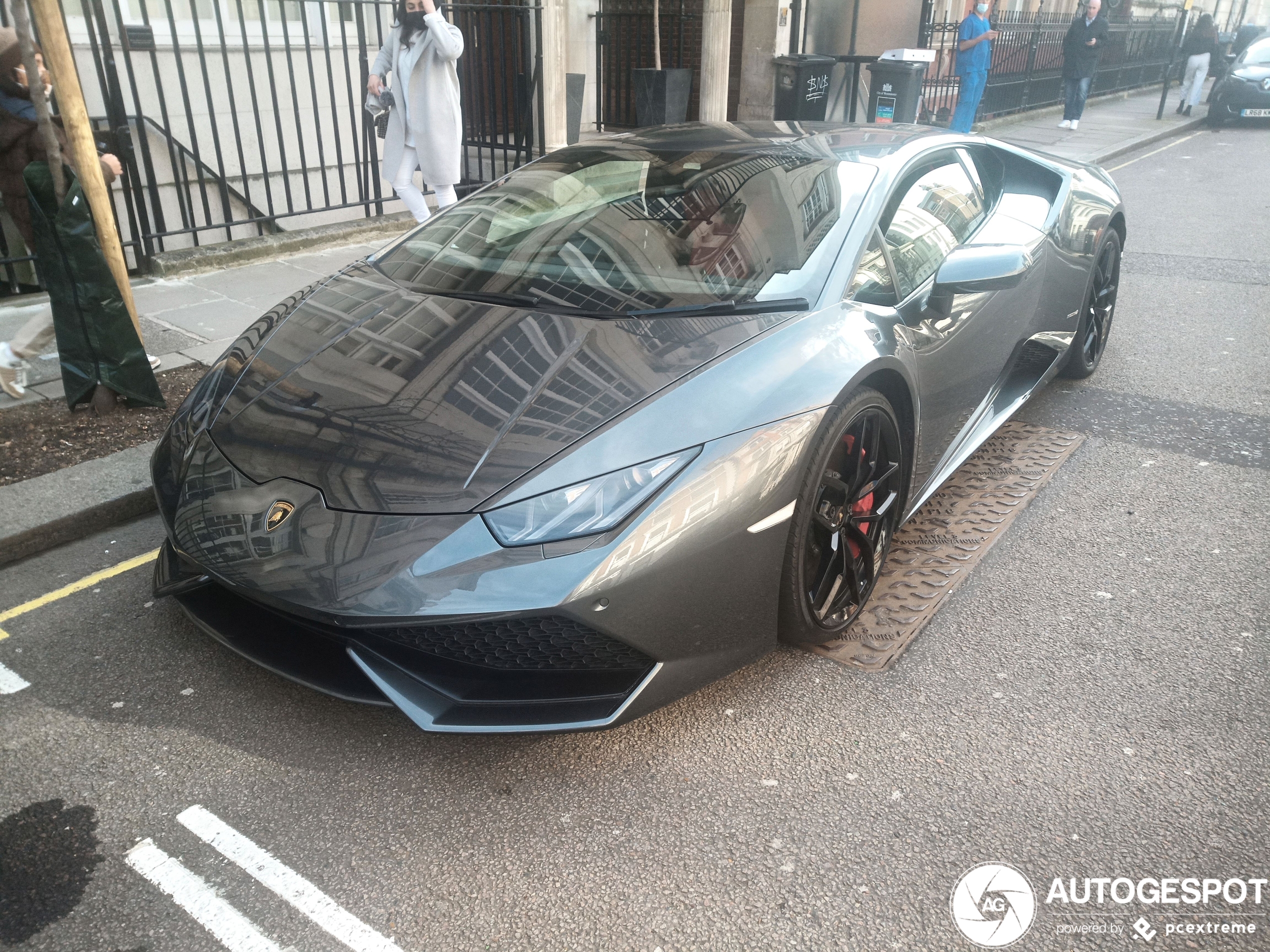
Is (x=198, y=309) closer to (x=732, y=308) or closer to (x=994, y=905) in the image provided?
(x=732, y=308)

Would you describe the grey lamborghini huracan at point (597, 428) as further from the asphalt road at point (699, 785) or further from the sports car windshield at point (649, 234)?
the asphalt road at point (699, 785)

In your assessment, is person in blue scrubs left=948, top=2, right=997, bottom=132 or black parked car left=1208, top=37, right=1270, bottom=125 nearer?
person in blue scrubs left=948, top=2, right=997, bottom=132

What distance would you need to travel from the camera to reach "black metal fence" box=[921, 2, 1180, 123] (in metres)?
14.7

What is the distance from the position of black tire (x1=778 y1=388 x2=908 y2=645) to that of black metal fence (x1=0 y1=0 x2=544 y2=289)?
5374 millimetres

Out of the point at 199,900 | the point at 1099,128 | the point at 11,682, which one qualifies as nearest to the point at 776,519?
the point at 199,900

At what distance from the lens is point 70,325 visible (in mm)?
4047

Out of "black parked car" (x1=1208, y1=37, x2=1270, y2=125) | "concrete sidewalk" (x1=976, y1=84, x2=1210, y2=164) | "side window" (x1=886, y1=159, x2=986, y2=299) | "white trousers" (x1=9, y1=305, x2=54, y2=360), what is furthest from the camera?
"black parked car" (x1=1208, y1=37, x2=1270, y2=125)

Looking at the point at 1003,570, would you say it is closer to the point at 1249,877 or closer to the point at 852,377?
the point at 852,377

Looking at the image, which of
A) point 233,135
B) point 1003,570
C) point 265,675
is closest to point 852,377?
point 1003,570

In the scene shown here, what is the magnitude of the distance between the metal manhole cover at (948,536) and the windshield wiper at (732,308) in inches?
38.3

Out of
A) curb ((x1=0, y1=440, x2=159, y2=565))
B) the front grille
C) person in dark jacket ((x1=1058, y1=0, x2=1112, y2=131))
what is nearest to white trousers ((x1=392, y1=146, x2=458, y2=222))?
curb ((x1=0, y1=440, x2=159, y2=565))

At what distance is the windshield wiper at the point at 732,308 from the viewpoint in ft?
8.95

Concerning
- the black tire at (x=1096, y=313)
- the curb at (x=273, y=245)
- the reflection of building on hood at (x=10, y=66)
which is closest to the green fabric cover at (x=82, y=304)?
the reflection of building on hood at (x=10, y=66)

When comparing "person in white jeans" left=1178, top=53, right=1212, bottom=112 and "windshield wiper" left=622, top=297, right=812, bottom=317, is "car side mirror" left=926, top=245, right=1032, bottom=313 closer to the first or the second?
"windshield wiper" left=622, top=297, right=812, bottom=317
